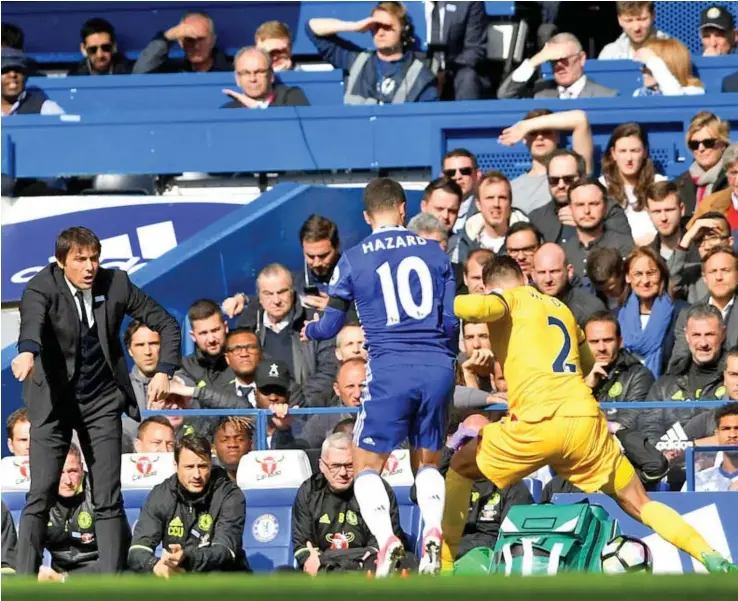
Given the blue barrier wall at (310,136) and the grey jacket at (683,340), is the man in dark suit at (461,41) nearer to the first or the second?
the blue barrier wall at (310,136)

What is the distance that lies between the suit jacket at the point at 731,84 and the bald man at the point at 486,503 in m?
5.48

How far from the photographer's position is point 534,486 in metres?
10.5

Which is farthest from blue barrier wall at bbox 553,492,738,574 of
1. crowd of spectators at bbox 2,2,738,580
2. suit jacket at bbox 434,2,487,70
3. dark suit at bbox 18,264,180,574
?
suit jacket at bbox 434,2,487,70

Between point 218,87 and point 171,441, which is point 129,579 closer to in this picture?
point 171,441

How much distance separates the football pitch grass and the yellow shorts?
3.94 metres

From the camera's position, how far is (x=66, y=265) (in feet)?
30.7

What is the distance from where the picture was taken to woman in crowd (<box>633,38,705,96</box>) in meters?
14.2

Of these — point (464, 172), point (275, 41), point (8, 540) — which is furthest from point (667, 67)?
point (8, 540)

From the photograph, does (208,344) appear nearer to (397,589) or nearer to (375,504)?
(375,504)

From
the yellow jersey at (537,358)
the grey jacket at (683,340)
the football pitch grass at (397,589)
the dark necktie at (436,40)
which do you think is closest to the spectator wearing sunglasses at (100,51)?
the dark necktie at (436,40)

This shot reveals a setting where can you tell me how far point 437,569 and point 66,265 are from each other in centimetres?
255

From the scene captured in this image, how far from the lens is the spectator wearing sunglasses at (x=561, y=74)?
46.2 ft

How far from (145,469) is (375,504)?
2.53 metres

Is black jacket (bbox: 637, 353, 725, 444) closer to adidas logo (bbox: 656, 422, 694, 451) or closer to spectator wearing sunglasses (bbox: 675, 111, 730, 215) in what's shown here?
adidas logo (bbox: 656, 422, 694, 451)
